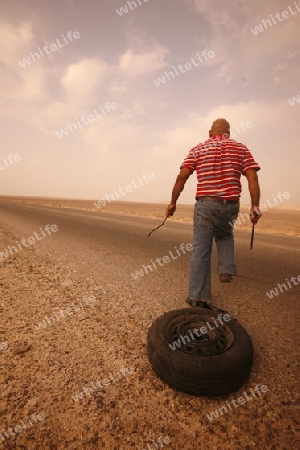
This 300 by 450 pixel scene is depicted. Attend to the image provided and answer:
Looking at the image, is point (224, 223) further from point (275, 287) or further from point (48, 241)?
point (48, 241)

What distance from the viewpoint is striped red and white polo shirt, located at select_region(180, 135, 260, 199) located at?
251 centimetres

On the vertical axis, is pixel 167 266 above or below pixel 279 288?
above

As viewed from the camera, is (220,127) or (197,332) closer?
(197,332)

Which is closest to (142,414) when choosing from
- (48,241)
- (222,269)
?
(222,269)

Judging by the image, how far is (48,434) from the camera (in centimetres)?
118

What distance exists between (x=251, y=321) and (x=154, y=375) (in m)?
1.32

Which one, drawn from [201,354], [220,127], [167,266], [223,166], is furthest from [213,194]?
[167,266]

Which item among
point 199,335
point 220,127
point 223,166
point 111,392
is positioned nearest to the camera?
point 111,392

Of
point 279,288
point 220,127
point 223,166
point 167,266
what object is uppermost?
point 220,127

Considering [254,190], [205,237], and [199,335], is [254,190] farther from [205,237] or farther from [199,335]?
[199,335]

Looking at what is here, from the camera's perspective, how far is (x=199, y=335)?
178 cm

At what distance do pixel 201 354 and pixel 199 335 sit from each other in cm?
22

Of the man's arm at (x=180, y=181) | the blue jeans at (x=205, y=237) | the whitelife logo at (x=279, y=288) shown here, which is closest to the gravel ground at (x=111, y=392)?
the blue jeans at (x=205, y=237)

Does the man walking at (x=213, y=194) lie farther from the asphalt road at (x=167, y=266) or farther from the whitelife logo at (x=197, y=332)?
the whitelife logo at (x=197, y=332)
